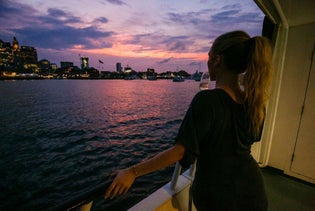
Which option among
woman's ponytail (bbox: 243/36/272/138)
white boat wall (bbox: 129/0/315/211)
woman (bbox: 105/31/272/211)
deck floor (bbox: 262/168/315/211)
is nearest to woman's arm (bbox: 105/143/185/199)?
woman (bbox: 105/31/272/211)

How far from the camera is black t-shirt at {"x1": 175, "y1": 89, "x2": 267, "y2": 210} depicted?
28.9 inches

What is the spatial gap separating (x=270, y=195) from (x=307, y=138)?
117cm

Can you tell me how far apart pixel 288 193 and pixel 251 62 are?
2.84m

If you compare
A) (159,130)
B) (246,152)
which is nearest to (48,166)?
(159,130)

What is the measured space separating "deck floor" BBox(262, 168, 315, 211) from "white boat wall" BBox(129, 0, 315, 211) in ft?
0.50

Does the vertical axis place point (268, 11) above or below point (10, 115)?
above

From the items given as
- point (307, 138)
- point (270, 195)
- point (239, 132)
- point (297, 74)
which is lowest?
point (270, 195)

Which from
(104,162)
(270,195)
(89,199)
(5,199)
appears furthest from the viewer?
(104,162)

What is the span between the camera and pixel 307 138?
110 inches

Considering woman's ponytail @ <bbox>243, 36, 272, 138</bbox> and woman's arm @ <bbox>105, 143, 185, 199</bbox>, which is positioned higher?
woman's ponytail @ <bbox>243, 36, 272, 138</bbox>

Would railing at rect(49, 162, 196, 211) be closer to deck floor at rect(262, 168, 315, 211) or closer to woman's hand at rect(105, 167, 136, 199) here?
woman's hand at rect(105, 167, 136, 199)

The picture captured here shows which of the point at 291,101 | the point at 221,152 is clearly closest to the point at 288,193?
the point at 291,101

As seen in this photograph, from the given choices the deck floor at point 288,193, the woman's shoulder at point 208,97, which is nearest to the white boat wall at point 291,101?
the deck floor at point 288,193

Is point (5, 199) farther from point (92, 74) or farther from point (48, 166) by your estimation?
point (92, 74)
